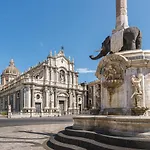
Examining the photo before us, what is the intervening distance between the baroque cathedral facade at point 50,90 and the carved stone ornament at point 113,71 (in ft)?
144

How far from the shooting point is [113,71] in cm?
1016

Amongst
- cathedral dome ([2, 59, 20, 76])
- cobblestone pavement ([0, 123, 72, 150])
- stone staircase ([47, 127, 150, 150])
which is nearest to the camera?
stone staircase ([47, 127, 150, 150])

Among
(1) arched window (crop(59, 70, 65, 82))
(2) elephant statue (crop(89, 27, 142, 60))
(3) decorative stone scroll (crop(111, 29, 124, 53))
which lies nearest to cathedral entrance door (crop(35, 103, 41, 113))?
(1) arched window (crop(59, 70, 65, 82))

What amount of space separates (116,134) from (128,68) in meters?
3.72

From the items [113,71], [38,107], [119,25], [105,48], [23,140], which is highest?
[119,25]

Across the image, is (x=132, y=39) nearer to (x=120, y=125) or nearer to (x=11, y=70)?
(x=120, y=125)

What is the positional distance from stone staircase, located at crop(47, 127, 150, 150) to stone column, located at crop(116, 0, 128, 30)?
7.11m

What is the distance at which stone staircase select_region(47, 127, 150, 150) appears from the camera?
237 inches

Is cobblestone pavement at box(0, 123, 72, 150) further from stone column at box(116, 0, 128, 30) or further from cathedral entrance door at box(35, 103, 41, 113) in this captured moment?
cathedral entrance door at box(35, 103, 41, 113)

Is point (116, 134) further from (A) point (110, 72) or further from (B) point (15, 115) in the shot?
(B) point (15, 115)

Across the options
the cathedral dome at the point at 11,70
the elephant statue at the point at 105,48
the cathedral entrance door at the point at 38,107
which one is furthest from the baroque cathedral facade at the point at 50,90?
the elephant statue at the point at 105,48

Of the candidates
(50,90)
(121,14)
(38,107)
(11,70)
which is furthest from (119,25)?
(11,70)

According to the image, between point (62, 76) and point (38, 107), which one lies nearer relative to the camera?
point (38, 107)

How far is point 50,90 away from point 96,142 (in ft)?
170
